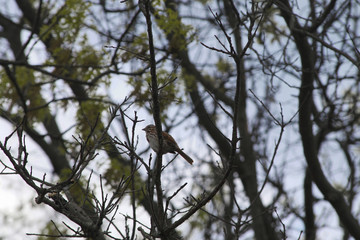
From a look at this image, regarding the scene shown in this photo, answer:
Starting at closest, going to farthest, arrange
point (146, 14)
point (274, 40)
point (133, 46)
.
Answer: point (146, 14) → point (133, 46) → point (274, 40)

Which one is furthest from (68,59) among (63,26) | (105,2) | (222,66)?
(222,66)

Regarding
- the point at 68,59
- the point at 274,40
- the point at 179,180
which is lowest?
the point at 179,180

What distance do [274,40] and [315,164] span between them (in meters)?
3.47

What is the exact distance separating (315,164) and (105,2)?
562 cm

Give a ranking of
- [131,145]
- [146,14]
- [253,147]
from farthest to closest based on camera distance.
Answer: [253,147], [131,145], [146,14]

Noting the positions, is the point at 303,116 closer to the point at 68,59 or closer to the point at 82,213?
the point at 82,213

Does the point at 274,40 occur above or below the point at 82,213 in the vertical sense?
above

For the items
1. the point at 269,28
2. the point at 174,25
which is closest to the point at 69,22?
the point at 174,25

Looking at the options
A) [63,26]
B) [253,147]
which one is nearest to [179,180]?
[253,147]

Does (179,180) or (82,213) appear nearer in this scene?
(82,213)

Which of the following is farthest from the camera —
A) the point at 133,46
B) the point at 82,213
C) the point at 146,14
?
the point at 133,46

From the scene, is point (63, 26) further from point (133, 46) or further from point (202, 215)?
point (202, 215)

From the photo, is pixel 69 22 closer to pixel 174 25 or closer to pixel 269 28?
pixel 174 25

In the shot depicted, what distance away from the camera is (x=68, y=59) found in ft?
23.0
